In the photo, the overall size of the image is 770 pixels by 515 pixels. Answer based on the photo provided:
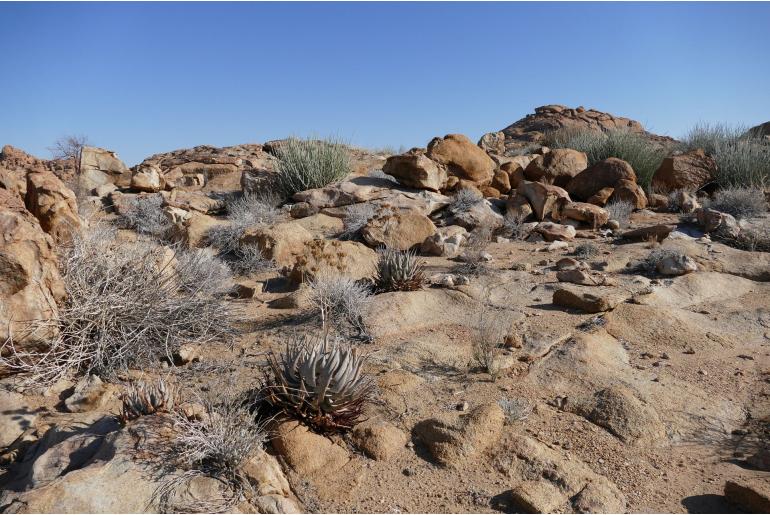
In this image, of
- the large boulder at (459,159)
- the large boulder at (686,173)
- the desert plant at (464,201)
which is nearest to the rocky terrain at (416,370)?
the desert plant at (464,201)

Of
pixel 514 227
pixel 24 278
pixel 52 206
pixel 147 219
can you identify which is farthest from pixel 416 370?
pixel 147 219

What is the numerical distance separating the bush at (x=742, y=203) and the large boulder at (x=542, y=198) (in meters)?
2.50

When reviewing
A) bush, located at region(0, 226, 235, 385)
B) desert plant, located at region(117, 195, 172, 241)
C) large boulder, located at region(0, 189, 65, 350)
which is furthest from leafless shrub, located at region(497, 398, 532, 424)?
desert plant, located at region(117, 195, 172, 241)

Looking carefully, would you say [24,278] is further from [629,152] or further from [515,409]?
[629,152]

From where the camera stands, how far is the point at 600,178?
1056 centimetres

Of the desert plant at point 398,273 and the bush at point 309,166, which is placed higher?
the bush at point 309,166

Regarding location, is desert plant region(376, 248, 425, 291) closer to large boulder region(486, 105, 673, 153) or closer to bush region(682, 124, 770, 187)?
bush region(682, 124, 770, 187)

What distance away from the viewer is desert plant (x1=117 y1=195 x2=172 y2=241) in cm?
891

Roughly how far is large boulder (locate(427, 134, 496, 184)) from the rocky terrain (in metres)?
2.66

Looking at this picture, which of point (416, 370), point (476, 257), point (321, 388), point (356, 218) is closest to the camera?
point (321, 388)

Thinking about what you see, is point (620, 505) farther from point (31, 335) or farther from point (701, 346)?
point (31, 335)

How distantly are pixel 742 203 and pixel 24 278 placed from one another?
31.7ft

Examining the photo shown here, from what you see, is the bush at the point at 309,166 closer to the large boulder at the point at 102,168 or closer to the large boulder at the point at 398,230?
the large boulder at the point at 398,230

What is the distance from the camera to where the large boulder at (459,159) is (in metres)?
11.2
